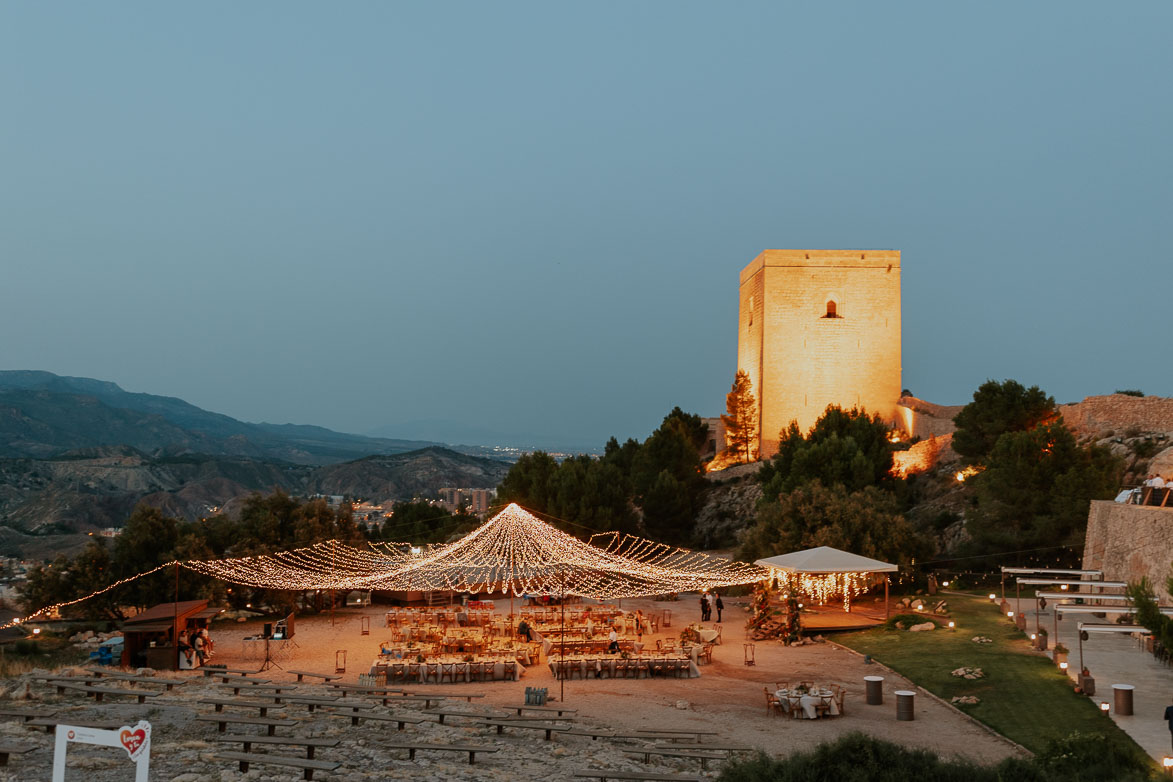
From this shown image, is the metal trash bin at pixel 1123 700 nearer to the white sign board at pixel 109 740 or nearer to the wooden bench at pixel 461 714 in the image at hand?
the wooden bench at pixel 461 714

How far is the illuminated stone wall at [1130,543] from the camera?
16.6 m

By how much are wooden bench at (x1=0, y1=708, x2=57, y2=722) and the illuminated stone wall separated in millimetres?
16442

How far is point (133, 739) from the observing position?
4.61 m

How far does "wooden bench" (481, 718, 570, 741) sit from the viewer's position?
11047 millimetres

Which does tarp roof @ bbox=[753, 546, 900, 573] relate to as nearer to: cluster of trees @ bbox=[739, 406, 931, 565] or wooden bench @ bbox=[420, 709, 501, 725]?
cluster of trees @ bbox=[739, 406, 931, 565]

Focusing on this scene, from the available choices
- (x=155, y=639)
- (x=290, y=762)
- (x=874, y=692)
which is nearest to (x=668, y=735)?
(x=874, y=692)

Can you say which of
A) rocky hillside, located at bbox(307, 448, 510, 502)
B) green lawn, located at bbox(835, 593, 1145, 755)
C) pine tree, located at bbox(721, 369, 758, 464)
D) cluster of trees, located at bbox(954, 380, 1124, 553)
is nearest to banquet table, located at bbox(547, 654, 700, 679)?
green lawn, located at bbox(835, 593, 1145, 755)

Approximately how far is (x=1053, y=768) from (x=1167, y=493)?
11615 mm

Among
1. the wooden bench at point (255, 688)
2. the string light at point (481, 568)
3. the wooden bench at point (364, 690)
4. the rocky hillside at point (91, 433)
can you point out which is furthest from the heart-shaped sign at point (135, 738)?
the rocky hillside at point (91, 433)

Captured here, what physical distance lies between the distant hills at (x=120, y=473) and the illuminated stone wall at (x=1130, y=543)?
3989cm

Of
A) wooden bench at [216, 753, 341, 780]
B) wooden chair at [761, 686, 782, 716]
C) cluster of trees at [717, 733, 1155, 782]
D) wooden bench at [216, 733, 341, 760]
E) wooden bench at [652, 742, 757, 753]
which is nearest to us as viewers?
wooden bench at [216, 753, 341, 780]

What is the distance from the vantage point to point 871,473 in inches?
1265

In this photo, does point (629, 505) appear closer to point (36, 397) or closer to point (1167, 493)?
point (1167, 493)

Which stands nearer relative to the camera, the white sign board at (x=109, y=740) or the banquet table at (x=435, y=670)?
the white sign board at (x=109, y=740)
